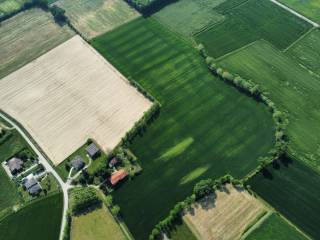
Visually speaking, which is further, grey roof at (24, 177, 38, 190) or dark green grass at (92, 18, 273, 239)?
grey roof at (24, 177, 38, 190)

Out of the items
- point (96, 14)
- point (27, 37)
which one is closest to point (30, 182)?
point (27, 37)

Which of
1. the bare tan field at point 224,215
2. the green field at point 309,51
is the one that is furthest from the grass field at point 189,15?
the bare tan field at point 224,215

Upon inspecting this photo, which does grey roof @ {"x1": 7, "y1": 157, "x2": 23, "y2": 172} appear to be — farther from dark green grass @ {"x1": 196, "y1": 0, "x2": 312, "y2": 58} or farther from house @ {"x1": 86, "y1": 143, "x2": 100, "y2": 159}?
dark green grass @ {"x1": 196, "y1": 0, "x2": 312, "y2": 58}

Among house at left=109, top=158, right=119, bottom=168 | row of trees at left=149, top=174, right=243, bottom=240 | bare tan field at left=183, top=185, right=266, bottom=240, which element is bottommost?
bare tan field at left=183, top=185, right=266, bottom=240

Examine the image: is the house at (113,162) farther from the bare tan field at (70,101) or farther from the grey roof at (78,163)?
the grey roof at (78,163)

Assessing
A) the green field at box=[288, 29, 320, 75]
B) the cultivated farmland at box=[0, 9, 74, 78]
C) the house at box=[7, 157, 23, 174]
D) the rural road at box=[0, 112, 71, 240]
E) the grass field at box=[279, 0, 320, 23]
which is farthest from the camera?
the grass field at box=[279, 0, 320, 23]

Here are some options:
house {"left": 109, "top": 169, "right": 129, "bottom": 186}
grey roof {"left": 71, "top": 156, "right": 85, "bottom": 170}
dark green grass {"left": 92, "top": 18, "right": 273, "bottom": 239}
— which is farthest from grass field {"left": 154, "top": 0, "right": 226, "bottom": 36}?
grey roof {"left": 71, "top": 156, "right": 85, "bottom": 170}

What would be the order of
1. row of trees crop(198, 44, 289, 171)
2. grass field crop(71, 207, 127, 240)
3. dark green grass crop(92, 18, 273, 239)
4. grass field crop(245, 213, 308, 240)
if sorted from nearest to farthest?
grass field crop(245, 213, 308, 240) < grass field crop(71, 207, 127, 240) < dark green grass crop(92, 18, 273, 239) < row of trees crop(198, 44, 289, 171)
